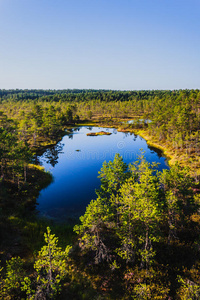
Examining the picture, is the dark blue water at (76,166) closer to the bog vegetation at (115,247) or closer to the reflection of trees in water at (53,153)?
the reflection of trees in water at (53,153)

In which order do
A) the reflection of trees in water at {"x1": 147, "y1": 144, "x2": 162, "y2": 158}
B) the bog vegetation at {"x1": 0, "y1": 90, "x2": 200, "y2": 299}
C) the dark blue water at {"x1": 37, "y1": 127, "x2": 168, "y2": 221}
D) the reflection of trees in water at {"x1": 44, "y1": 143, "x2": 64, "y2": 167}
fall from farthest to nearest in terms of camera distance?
the reflection of trees in water at {"x1": 147, "y1": 144, "x2": 162, "y2": 158} < the reflection of trees in water at {"x1": 44, "y1": 143, "x2": 64, "y2": 167} < the dark blue water at {"x1": 37, "y1": 127, "x2": 168, "y2": 221} < the bog vegetation at {"x1": 0, "y1": 90, "x2": 200, "y2": 299}

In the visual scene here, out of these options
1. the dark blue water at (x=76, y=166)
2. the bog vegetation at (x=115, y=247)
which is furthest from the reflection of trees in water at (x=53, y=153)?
the bog vegetation at (x=115, y=247)

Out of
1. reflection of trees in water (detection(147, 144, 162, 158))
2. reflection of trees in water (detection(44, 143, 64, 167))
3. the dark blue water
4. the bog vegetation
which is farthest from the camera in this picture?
reflection of trees in water (detection(147, 144, 162, 158))

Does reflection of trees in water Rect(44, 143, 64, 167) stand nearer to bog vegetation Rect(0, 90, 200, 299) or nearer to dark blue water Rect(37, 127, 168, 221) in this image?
dark blue water Rect(37, 127, 168, 221)

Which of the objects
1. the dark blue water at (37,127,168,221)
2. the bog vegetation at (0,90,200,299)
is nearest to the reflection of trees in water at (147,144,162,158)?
the dark blue water at (37,127,168,221)

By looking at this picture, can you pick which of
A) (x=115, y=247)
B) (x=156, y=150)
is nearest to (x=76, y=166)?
(x=156, y=150)

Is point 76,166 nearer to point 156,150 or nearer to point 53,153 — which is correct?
point 53,153

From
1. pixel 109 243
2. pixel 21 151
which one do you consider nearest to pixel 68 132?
pixel 21 151

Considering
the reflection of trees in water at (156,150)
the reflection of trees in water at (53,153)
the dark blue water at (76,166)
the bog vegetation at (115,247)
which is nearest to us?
the bog vegetation at (115,247)

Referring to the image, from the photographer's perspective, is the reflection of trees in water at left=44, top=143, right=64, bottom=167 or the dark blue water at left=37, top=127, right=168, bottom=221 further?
the reflection of trees in water at left=44, top=143, right=64, bottom=167
